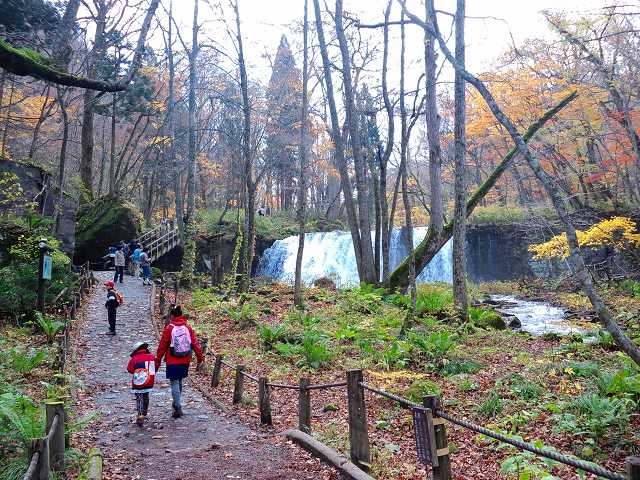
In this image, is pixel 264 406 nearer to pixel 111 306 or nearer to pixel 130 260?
pixel 111 306

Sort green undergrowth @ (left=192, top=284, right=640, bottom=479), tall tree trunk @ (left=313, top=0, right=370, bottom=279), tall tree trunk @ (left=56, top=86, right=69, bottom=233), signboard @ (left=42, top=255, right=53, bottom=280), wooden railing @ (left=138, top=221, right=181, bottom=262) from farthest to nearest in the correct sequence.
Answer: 1. wooden railing @ (left=138, top=221, right=181, bottom=262)
2. tall tree trunk @ (left=313, top=0, right=370, bottom=279)
3. tall tree trunk @ (left=56, top=86, right=69, bottom=233)
4. signboard @ (left=42, top=255, right=53, bottom=280)
5. green undergrowth @ (left=192, top=284, right=640, bottom=479)

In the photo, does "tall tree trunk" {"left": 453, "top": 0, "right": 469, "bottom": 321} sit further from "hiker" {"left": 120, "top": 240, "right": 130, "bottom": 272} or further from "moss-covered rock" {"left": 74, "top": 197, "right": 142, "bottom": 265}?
"moss-covered rock" {"left": 74, "top": 197, "right": 142, "bottom": 265}

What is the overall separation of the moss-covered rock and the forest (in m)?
0.12

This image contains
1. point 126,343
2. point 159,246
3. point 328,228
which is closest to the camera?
point 126,343

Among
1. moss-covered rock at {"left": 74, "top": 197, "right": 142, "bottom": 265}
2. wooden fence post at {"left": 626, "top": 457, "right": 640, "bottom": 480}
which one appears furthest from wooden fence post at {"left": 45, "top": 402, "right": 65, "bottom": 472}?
moss-covered rock at {"left": 74, "top": 197, "right": 142, "bottom": 265}

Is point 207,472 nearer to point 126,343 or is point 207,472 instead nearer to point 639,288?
point 126,343

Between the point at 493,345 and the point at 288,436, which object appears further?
the point at 493,345

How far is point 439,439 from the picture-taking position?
14.5ft

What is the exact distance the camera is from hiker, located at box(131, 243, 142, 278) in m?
25.3

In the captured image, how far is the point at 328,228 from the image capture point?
1549 inches

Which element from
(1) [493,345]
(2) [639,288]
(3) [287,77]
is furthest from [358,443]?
(3) [287,77]

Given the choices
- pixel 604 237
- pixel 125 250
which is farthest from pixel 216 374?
pixel 604 237

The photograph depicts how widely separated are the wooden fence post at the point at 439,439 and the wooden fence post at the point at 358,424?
4.32ft

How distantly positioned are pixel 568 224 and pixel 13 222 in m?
15.6
